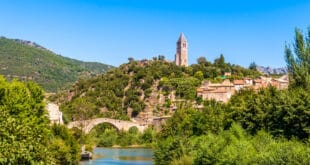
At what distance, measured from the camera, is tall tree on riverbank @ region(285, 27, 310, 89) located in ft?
106

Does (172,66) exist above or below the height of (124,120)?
above

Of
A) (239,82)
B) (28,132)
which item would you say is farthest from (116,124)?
(28,132)

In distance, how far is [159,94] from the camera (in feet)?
375

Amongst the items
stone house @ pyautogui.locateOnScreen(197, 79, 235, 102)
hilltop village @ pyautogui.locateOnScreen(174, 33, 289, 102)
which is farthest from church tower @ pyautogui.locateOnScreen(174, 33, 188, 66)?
stone house @ pyautogui.locateOnScreen(197, 79, 235, 102)

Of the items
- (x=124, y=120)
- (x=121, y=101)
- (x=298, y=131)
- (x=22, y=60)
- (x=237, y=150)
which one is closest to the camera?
(x=237, y=150)

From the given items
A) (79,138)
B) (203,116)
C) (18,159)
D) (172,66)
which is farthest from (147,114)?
(18,159)

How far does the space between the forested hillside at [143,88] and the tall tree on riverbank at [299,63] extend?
7062 cm

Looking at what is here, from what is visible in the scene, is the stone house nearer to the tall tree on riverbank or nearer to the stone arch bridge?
the stone arch bridge

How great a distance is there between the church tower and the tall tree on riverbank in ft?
355

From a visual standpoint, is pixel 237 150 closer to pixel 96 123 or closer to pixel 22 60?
pixel 96 123

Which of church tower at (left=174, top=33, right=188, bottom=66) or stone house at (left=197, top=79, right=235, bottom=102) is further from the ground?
church tower at (left=174, top=33, right=188, bottom=66)

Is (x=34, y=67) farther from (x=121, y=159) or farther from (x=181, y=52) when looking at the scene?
(x=121, y=159)

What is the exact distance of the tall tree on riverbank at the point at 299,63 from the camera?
32375 millimetres

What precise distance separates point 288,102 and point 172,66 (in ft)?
305
